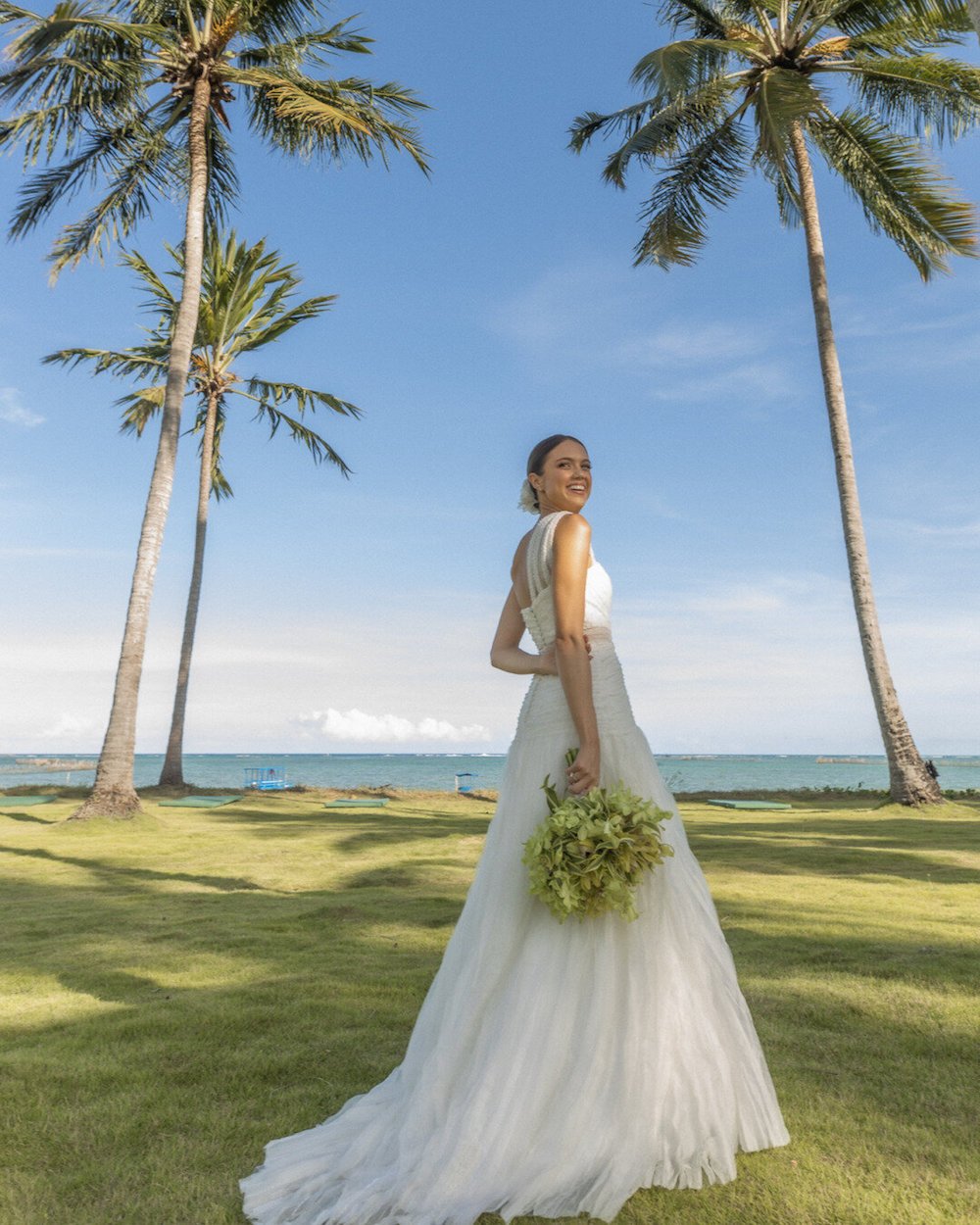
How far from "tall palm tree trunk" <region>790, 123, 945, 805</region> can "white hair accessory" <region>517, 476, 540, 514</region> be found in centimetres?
1314

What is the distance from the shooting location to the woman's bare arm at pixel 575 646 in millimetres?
2906

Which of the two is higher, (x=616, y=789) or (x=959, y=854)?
(x=616, y=789)

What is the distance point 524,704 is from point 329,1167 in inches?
62.8

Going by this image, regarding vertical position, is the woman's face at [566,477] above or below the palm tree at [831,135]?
below

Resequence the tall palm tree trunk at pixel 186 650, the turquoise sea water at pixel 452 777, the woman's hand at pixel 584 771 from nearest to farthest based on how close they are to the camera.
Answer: the woman's hand at pixel 584 771, the tall palm tree trunk at pixel 186 650, the turquoise sea water at pixel 452 777

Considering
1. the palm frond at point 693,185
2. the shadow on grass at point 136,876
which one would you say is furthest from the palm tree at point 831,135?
the shadow on grass at point 136,876

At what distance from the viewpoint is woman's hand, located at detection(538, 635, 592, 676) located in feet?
10.1

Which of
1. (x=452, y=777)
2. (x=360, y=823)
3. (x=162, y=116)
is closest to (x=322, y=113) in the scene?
(x=162, y=116)

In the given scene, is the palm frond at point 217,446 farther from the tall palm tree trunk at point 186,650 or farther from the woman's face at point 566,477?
the woman's face at point 566,477

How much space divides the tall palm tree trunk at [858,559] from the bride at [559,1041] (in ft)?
43.2

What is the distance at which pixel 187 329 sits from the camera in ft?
47.1

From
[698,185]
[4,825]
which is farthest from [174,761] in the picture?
[698,185]

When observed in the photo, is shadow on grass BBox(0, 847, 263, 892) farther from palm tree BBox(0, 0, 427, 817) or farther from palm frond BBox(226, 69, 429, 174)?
palm frond BBox(226, 69, 429, 174)

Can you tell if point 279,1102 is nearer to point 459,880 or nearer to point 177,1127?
point 177,1127
